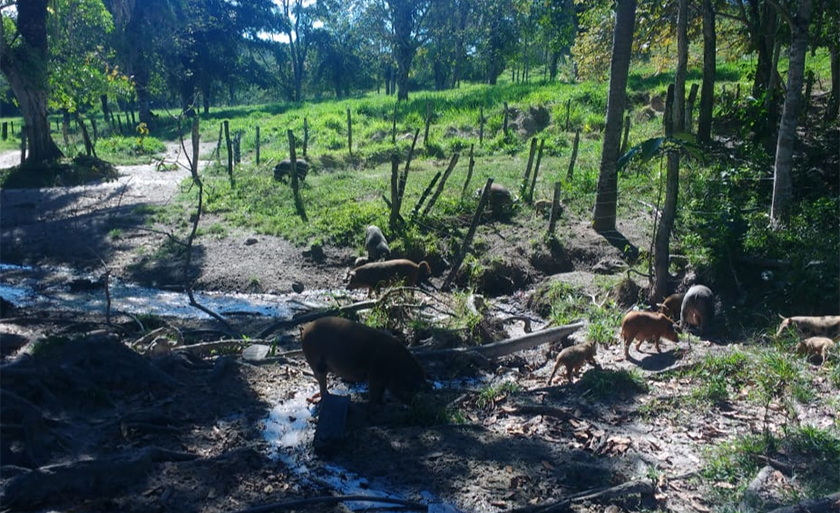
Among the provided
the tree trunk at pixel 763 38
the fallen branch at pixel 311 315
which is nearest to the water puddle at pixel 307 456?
the fallen branch at pixel 311 315

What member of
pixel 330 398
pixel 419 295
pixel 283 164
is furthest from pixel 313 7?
pixel 330 398

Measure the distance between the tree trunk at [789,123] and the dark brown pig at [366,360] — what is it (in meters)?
7.18

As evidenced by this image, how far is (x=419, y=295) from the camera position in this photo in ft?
37.9

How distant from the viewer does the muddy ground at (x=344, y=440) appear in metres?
5.21

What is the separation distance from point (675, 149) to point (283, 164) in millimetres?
13246

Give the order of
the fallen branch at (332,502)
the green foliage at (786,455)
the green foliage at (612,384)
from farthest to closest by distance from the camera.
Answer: the green foliage at (612,384), the green foliage at (786,455), the fallen branch at (332,502)

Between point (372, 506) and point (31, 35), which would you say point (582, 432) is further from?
point (31, 35)

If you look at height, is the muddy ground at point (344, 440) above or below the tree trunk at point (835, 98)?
below

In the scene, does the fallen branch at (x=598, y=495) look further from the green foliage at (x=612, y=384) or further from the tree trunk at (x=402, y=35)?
the tree trunk at (x=402, y=35)

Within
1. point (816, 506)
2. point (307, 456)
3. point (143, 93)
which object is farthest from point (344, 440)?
point (143, 93)

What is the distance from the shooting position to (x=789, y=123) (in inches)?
430

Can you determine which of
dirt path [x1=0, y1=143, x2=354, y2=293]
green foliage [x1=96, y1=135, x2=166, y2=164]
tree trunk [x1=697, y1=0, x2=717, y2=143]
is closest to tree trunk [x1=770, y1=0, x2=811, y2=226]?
tree trunk [x1=697, y1=0, x2=717, y2=143]

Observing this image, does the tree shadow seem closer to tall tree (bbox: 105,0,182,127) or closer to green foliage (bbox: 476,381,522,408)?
green foliage (bbox: 476,381,522,408)

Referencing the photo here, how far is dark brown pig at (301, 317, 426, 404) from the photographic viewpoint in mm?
7059
